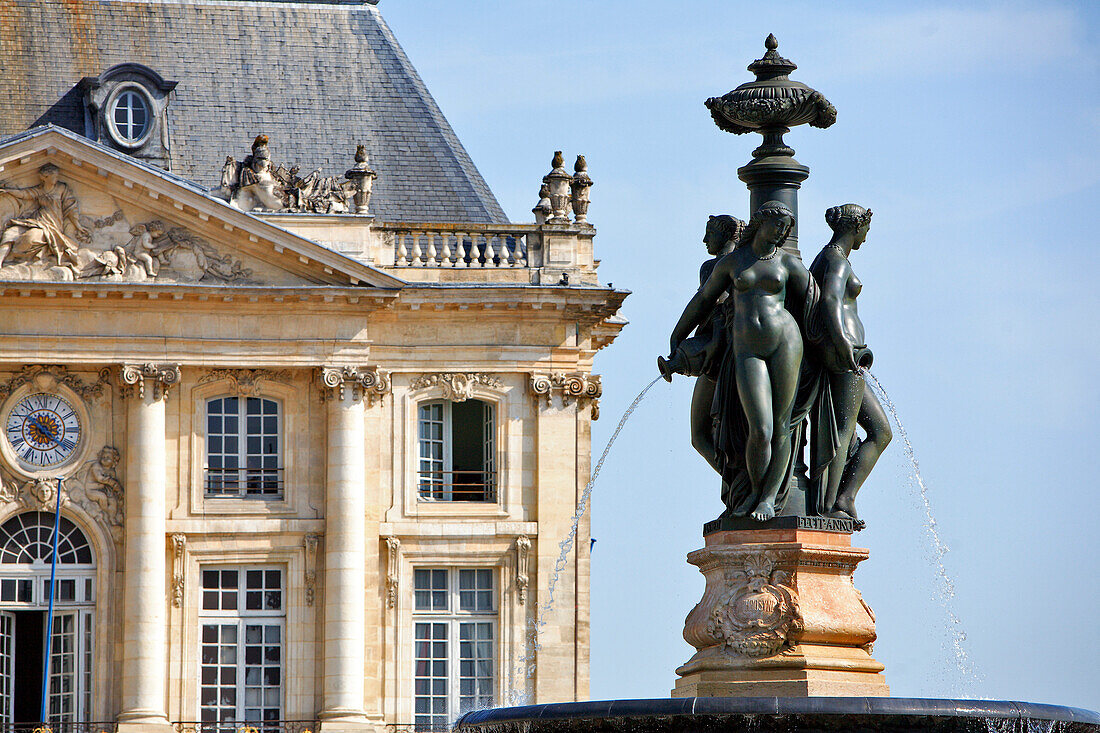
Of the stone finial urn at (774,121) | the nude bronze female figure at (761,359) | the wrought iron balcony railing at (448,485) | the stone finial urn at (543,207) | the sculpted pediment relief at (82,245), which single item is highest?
the stone finial urn at (543,207)

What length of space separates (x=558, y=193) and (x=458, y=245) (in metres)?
1.90

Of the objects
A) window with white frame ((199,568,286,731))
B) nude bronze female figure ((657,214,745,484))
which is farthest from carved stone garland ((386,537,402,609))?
nude bronze female figure ((657,214,745,484))

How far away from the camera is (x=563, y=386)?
3516 centimetres

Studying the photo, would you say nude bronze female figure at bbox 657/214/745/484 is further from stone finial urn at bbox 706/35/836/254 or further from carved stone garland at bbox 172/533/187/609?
carved stone garland at bbox 172/533/187/609

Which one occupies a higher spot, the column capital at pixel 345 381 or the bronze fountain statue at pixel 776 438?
the column capital at pixel 345 381

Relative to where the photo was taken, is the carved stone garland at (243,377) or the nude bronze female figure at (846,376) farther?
the carved stone garland at (243,377)

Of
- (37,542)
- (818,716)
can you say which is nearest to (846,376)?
(818,716)

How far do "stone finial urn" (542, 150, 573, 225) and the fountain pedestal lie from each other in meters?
24.2

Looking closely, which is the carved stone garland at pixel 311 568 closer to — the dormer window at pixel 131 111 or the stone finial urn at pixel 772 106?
the dormer window at pixel 131 111

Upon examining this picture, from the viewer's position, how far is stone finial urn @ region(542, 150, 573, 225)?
3562 cm

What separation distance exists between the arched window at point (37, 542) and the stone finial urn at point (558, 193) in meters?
9.40

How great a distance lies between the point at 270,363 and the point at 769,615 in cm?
2398

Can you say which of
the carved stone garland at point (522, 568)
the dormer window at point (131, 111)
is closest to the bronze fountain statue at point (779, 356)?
the carved stone garland at point (522, 568)

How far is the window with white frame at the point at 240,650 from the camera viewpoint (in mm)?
34031
